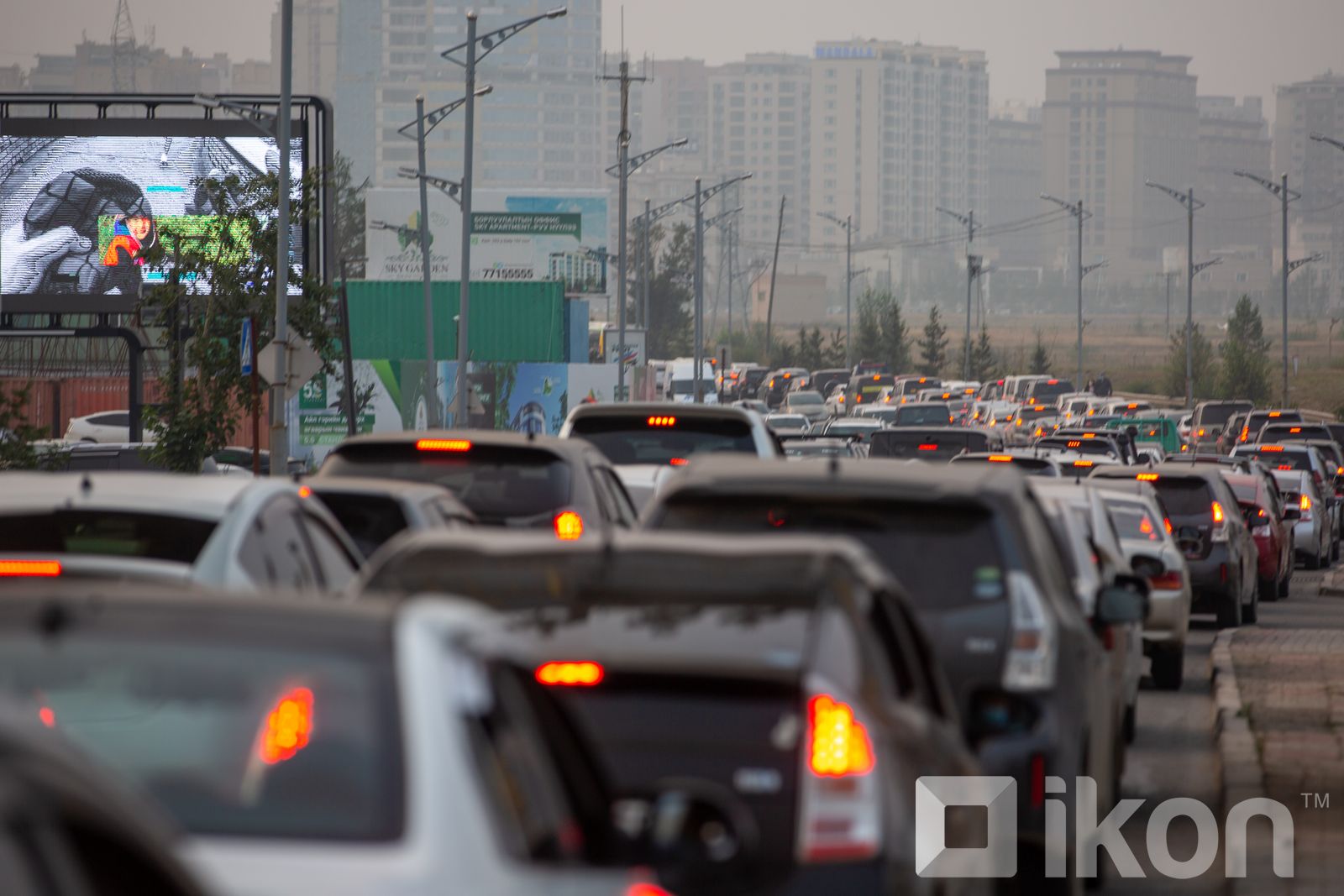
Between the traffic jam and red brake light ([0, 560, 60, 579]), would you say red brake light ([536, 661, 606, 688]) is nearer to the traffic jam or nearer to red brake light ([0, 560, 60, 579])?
the traffic jam

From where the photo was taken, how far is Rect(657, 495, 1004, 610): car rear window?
7.52 m

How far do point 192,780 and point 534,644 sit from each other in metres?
1.57

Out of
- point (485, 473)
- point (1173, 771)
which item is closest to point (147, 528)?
point (485, 473)

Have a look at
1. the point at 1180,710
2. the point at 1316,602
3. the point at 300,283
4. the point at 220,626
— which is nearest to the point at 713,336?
the point at 300,283

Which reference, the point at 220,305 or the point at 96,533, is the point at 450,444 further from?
the point at 220,305

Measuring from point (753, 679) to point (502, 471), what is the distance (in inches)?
284

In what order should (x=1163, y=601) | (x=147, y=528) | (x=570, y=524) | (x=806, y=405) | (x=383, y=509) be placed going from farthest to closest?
1. (x=806, y=405)
2. (x=1163, y=601)
3. (x=570, y=524)
4. (x=383, y=509)
5. (x=147, y=528)

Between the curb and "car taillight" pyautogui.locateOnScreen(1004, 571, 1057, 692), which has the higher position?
"car taillight" pyautogui.locateOnScreen(1004, 571, 1057, 692)

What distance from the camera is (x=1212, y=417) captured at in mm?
65438

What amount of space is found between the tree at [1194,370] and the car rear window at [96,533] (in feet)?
332

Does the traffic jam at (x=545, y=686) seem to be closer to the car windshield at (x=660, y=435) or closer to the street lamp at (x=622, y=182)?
the car windshield at (x=660, y=435)

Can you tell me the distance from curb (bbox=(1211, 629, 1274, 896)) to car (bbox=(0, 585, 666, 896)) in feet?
16.9

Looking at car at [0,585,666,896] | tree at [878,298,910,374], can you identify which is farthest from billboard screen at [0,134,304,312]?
tree at [878,298,910,374]

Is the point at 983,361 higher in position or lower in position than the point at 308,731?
higher
